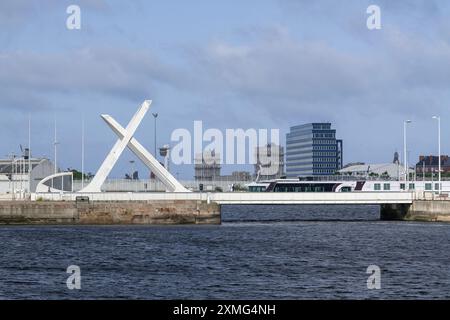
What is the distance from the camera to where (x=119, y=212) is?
10994 centimetres

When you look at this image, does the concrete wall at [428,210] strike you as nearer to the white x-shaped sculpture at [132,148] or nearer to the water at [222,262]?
the water at [222,262]

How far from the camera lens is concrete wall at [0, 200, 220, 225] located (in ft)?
359

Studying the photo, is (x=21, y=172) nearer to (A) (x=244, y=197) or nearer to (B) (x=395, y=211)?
(A) (x=244, y=197)

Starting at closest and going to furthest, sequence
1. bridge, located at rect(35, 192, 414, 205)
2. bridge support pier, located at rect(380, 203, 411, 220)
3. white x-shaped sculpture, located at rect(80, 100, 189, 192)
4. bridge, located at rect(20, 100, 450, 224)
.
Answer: bridge, located at rect(20, 100, 450, 224), bridge, located at rect(35, 192, 414, 205), white x-shaped sculpture, located at rect(80, 100, 189, 192), bridge support pier, located at rect(380, 203, 411, 220)

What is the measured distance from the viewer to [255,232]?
99188 millimetres

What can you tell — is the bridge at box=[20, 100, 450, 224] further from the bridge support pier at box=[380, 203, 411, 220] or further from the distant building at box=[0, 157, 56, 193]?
the distant building at box=[0, 157, 56, 193]

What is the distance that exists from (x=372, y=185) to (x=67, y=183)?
60012 mm

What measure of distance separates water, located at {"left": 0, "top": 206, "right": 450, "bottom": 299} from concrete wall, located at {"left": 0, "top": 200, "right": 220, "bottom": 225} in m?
6.36

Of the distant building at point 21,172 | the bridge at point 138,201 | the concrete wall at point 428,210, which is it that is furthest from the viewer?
the distant building at point 21,172

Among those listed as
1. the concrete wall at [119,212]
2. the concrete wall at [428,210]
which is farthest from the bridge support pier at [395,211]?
the concrete wall at [119,212]

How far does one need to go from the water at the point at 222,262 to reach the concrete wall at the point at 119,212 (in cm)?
636

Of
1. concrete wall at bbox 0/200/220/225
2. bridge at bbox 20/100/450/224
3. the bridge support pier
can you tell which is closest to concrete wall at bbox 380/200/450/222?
the bridge support pier

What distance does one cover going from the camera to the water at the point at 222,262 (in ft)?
163

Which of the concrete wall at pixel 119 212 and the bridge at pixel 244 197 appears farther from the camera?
the bridge at pixel 244 197
